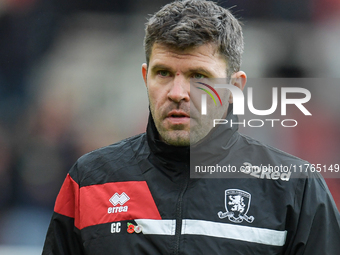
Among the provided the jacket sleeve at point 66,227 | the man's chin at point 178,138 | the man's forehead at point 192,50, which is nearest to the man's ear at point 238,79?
the man's forehead at point 192,50

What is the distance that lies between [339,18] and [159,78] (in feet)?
9.70

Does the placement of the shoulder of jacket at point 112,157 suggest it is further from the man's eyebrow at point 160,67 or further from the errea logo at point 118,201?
the man's eyebrow at point 160,67

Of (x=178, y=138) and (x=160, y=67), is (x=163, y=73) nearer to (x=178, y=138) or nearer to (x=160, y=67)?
(x=160, y=67)

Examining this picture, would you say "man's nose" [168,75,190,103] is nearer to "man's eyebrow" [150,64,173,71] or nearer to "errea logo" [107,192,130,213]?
"man's eyebrow" [150,64,173,71]

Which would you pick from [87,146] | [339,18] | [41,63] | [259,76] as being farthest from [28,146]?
[339,18]

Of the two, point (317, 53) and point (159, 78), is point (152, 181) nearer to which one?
point (159, 78)

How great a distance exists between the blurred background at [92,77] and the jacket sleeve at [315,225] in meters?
2.22

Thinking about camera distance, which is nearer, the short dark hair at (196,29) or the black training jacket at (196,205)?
the black training jacket at (196,205)

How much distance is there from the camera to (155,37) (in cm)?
146

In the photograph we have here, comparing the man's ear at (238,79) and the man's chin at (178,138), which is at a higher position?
the man's ear at (238,79)

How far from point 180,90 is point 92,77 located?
8.67ft

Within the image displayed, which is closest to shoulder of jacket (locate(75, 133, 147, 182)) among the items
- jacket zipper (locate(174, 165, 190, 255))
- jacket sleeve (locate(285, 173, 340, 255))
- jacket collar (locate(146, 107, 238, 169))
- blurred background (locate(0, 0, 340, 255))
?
jacket collar (locate(146, 107, 238, 169))

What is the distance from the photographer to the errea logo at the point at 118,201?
1.40 m

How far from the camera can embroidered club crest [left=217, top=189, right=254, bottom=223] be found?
1316 millimetres
